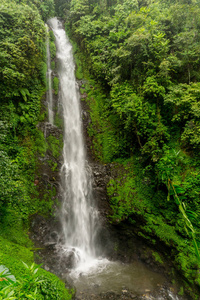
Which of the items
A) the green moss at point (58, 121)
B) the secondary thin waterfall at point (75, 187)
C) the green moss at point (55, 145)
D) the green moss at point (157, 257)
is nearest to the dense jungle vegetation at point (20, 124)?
the green moss at point (55, 145)

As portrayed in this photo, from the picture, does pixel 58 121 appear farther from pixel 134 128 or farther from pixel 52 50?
pixel 52 50

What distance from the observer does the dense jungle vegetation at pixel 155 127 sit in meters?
6.75

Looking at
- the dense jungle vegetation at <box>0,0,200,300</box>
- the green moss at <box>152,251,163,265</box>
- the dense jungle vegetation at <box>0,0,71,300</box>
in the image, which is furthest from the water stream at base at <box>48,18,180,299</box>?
the dense jungle vegetation at <box>0,0,71,300</box>

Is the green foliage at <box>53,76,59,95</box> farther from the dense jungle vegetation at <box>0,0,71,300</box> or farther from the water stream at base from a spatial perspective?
the dense jungle vegetation at <box>0,0,71,300</box>

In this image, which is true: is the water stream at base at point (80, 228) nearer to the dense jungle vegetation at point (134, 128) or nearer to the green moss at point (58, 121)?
the green moss at point (58, 121)

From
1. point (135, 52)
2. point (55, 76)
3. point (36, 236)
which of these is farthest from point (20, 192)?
point (55, 76)

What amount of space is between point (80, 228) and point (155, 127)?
20.9 ft

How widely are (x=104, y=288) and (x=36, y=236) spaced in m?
3.46

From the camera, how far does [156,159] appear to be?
7.26m

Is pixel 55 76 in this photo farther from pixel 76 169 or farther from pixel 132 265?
pixel 132 265

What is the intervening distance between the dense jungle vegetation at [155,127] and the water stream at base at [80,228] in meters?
1.21

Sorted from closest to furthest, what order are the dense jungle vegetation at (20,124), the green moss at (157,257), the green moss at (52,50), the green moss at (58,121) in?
the dense jungle vegetation at (20,124)
the green moss at (157,257)
the green moss at (58,121)
the green moss at (52,50)

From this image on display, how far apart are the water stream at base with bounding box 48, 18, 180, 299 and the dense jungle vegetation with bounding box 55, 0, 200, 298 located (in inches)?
47.6

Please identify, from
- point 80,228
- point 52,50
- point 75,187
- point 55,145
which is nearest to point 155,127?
point 75,187
